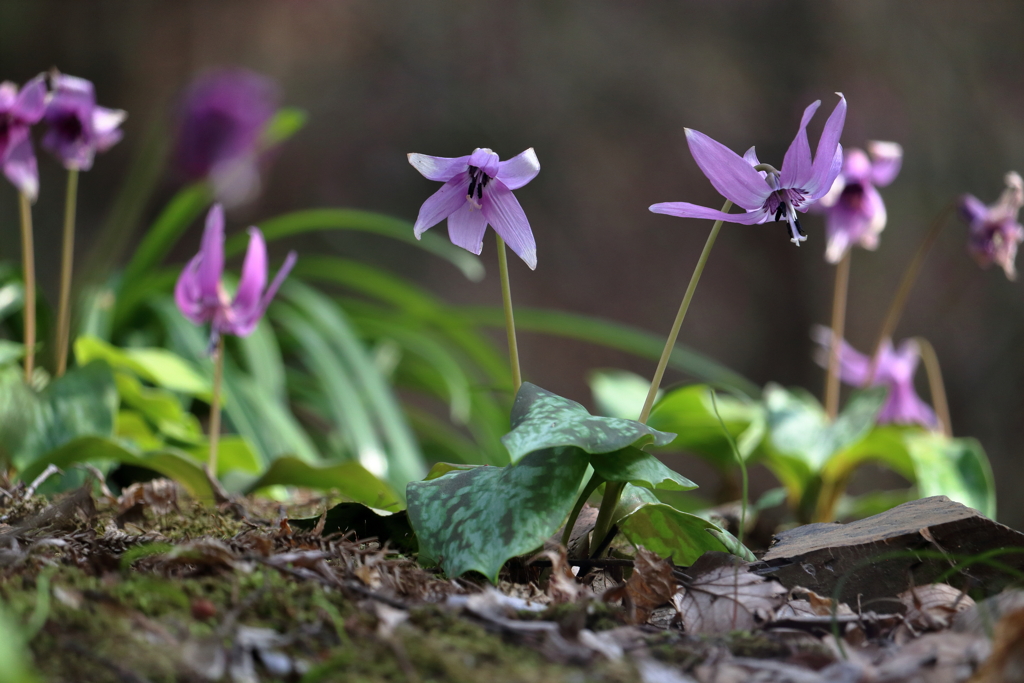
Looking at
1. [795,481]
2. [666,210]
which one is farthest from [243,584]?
[795,481]

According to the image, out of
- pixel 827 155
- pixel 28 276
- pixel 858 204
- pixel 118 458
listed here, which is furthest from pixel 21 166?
pixel 858 204

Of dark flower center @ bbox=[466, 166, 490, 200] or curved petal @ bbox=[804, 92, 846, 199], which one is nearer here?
curved petal @ bbox=[804, 92, 846, 199]

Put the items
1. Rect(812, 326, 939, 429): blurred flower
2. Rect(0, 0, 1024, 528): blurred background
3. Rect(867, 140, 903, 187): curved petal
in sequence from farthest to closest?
Rect(0, 0, 1024, 528): blurred background, Rect(812, 326, 939, 429): blurred flower, Rect(867, 140, 903, 187): curved petal

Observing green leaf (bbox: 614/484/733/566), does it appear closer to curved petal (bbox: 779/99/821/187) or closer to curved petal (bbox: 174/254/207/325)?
curved petal (bbox: 779/99/821/187)

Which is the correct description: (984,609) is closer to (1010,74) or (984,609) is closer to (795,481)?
(795,481)

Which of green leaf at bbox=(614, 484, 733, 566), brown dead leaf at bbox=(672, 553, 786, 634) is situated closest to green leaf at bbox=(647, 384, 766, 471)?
green leaf at bbox=(614, 484, 733, 566)

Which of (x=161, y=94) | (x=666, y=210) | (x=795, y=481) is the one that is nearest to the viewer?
(x=666, y=210)

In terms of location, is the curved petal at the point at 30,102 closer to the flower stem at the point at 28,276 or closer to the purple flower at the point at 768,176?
the flower stem at the point at 28,276
